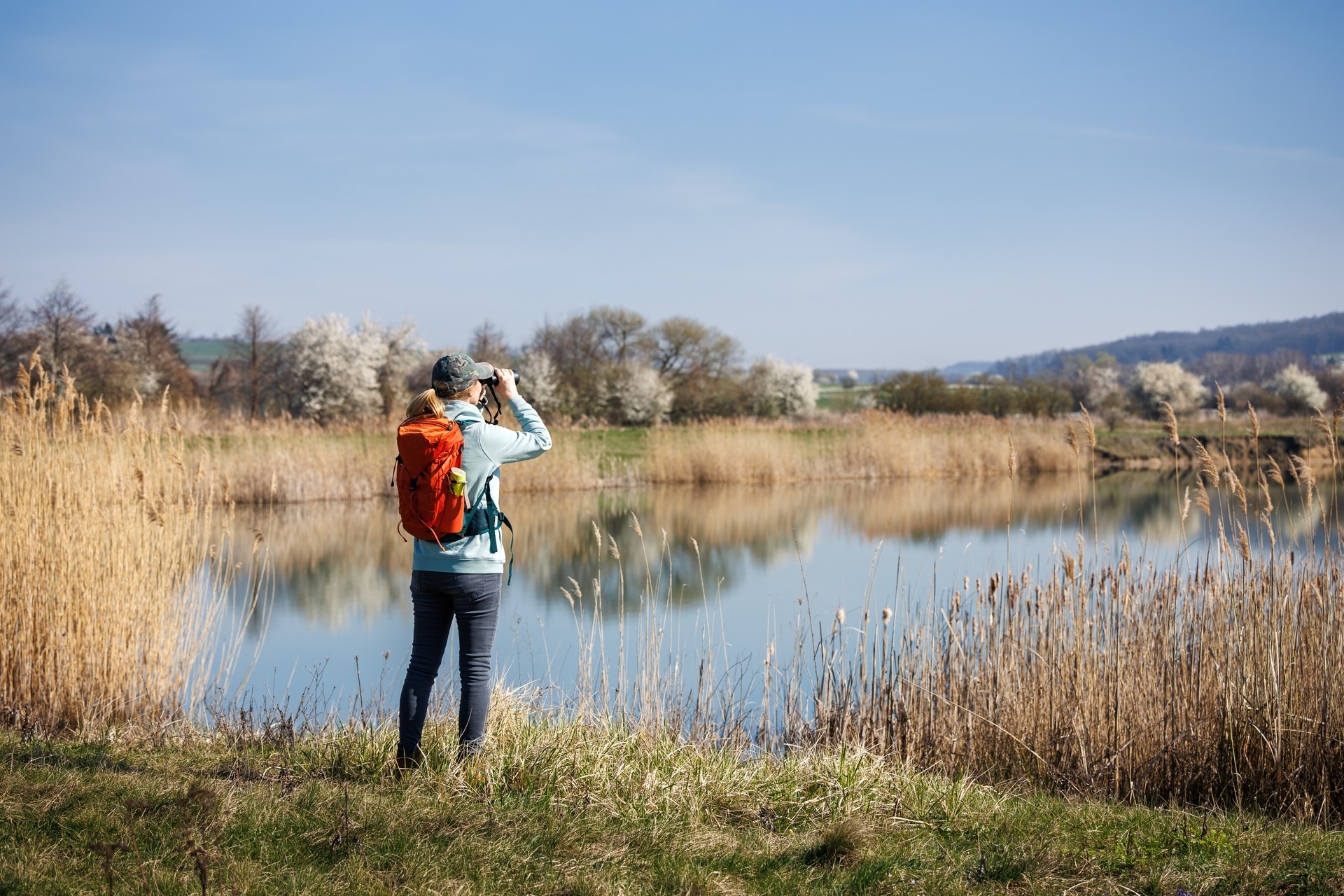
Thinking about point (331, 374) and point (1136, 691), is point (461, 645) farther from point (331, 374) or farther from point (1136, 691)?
point (331, 374)

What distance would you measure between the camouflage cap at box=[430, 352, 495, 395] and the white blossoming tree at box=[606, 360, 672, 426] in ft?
99.6

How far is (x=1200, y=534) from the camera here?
13188 mm

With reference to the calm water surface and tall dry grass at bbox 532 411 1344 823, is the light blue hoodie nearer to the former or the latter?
tall dry grass at bbox 532 411 1344 823

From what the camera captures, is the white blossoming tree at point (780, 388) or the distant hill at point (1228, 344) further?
the distant hill at point (1228, 344)

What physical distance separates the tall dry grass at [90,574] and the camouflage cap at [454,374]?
2.33 m

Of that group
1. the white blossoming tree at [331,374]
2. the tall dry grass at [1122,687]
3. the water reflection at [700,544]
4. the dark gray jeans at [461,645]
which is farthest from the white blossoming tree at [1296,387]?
the dark gray jeans at [461,645]

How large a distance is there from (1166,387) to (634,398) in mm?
23798

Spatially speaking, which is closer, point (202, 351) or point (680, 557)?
point (680, 557)

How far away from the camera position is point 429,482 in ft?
11.2

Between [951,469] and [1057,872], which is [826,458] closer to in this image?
[951,469]

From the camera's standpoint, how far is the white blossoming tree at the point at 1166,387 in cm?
4066

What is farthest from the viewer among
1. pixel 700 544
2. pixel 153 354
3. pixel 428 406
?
pixel 153 354

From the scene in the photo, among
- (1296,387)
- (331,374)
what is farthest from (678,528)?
(1296,387)

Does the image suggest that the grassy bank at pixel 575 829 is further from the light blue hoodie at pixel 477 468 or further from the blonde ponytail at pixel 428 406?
the blonde ponytail at pixel 428 406
